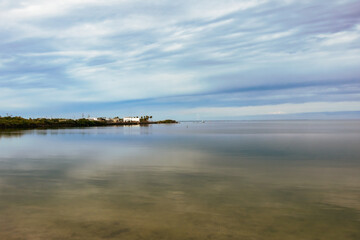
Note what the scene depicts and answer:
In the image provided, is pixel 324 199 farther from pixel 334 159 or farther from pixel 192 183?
pixel 334 159

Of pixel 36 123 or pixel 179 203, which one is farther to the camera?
pixel 36 123

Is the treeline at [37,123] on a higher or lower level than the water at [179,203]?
higher

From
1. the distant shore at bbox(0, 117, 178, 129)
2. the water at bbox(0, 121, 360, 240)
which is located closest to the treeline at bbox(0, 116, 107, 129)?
the distant shore at bbox(0, 117, 178, 129)

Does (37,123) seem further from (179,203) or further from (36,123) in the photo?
(179,203)

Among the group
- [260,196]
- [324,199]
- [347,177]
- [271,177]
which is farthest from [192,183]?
[347,177]

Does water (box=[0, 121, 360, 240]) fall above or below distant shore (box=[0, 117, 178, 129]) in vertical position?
below

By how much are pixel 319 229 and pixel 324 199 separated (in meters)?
4.08

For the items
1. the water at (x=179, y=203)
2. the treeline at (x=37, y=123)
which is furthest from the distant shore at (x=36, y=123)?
the water at (x=179, y=203)

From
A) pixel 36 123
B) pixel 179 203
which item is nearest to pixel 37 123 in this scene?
pixel 36 123

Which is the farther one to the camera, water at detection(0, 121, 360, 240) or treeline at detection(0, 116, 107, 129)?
treeline at detection(0, 116, 107, 129)

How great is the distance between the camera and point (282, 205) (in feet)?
35.9

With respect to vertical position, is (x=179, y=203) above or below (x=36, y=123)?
below

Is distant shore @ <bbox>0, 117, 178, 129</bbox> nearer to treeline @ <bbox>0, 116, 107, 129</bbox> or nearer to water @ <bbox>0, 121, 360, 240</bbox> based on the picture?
treeline @ <bbox>0, 116, 107, 129</bbox>

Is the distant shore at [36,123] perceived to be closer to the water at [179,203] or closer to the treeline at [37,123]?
the treeline at [37,123]
